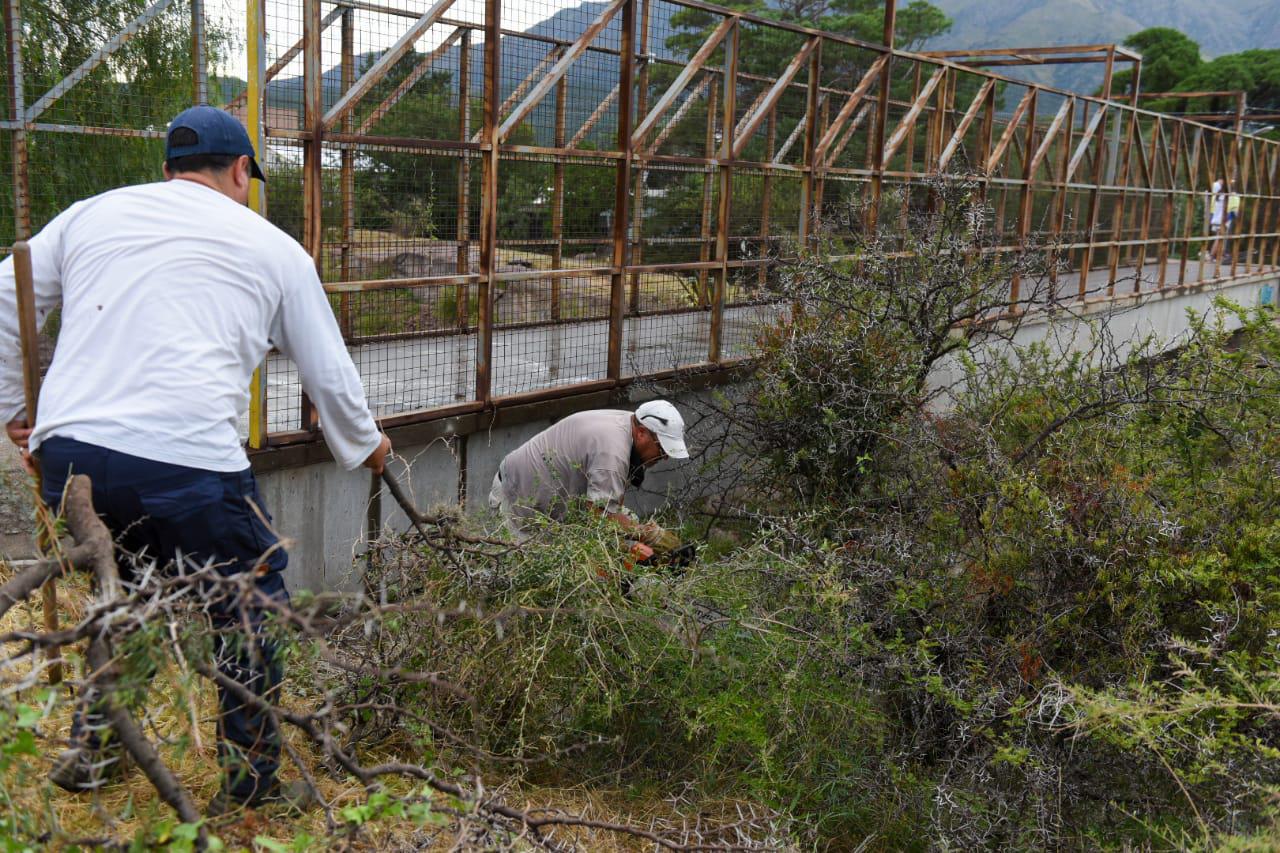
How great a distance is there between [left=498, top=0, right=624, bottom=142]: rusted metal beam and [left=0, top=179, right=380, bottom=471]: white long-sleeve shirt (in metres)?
3.47

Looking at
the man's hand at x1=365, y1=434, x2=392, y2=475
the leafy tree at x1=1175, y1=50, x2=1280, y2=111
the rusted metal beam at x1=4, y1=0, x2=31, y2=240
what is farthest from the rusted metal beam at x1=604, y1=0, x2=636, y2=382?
the leafy tree at x1=1175, y1=50, x2=1280, y2=111

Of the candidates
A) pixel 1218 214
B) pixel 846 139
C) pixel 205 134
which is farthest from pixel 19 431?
pixel 1218 214

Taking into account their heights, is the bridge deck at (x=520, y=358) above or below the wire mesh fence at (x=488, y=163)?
below

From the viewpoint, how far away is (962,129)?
408 inches

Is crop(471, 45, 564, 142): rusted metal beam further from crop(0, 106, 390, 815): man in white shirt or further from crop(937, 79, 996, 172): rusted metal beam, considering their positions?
crop(0, 106, 390, 815): man in white shirt

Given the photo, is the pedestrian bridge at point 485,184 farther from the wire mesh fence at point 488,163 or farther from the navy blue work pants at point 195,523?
the navy blue work pants at point 195,523

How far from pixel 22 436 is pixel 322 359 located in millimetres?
877

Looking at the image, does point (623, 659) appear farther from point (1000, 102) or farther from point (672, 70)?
point (1000, 102)

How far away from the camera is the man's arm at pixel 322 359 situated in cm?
326

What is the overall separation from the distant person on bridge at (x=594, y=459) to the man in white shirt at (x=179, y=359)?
2113mm

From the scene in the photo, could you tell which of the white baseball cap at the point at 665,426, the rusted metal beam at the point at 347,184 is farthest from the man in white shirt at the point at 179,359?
the rusted metal beam at the point at 347,184

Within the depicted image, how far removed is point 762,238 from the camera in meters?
8.88

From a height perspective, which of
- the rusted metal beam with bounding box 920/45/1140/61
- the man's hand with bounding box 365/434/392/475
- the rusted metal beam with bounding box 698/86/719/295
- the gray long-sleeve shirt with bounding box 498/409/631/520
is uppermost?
the rusted metal beam with bounding box 920/45/1140/61

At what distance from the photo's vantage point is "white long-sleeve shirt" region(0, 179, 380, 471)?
298 cm
